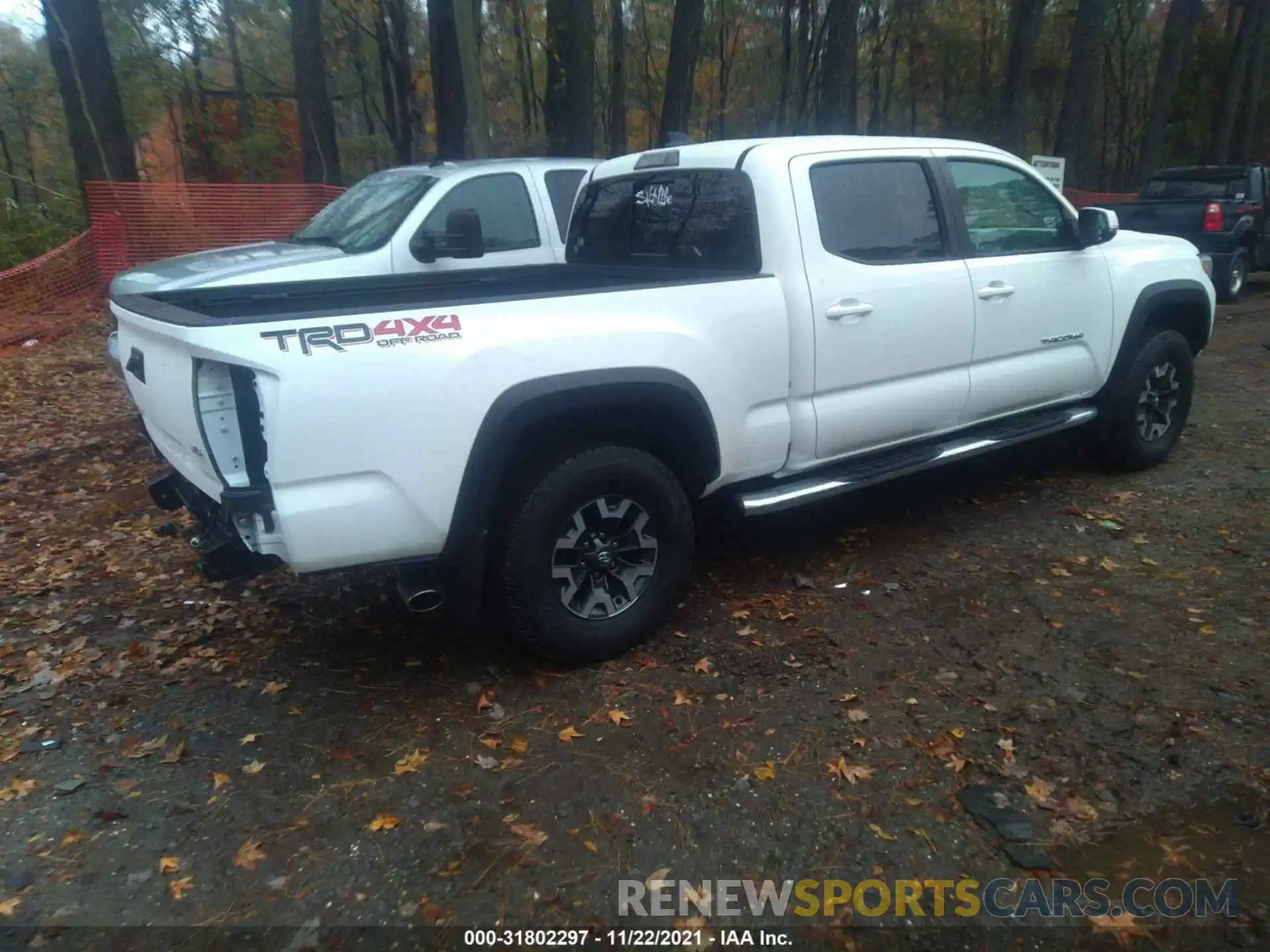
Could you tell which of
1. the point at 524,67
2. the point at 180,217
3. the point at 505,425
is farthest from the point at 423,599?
the point at 524,67

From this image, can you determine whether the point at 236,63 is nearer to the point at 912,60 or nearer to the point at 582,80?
the point at 582,80

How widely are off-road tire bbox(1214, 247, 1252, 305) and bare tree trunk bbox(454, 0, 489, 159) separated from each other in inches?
390

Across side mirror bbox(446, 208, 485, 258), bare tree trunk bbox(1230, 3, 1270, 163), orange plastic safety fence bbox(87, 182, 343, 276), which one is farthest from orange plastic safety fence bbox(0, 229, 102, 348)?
bare tree trunk bbox(1230, 3, 1270, 163)

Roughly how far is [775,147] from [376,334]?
2109 millimetres

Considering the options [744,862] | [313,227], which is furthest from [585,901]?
[313,227]

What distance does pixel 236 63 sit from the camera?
26.4 m

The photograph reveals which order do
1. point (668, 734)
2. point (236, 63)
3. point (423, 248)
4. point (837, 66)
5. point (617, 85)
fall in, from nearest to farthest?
point (668, 734)
point (423, 248)
point (837, 66)
point (617, 85)
point (236, 63)

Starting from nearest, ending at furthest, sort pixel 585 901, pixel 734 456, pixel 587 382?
pixel 585 901 < pixel 587 382 < pixel 734 456

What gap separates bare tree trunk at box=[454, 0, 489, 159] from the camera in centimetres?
1123

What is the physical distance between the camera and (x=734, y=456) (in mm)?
4094

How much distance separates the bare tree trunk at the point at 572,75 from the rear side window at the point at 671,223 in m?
6.49

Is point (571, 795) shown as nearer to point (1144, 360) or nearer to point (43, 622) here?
point (43, 622)

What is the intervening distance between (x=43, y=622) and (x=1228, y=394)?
8.58 m

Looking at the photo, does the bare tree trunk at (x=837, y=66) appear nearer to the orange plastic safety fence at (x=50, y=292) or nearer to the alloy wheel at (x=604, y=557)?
the orange plastic safety fence at (x=50, y=292)
